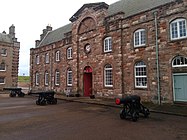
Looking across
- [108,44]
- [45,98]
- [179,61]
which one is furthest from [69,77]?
[179,61]

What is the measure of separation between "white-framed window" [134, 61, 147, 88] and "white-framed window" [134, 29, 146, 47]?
1671mm

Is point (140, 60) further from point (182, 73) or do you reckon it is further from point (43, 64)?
point (43, 64)

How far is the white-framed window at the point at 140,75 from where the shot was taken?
13508 mm

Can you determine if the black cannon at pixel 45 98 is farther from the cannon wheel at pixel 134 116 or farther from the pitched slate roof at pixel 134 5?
the pitched slate roof at pixel 134 5

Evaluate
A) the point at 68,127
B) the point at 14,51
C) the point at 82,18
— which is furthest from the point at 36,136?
the point at 14,51

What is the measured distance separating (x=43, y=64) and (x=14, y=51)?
38.3 feet

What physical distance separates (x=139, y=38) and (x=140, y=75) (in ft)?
10.7

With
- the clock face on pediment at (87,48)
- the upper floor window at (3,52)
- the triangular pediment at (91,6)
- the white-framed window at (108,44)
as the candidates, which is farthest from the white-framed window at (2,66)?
the white-framed window at (108,44)

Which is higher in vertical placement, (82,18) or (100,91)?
(82,18)

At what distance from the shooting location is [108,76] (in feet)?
53.0

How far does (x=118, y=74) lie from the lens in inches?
587

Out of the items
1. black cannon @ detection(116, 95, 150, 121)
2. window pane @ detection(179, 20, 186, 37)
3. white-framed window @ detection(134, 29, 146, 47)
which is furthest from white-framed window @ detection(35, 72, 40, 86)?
window pane @ detection(179, 20, 186, 37)

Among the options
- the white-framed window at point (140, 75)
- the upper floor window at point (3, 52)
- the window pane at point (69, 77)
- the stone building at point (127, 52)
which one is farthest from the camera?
the upper floor window at point (3, 52)

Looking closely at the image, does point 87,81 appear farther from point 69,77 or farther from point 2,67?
point 2,67
